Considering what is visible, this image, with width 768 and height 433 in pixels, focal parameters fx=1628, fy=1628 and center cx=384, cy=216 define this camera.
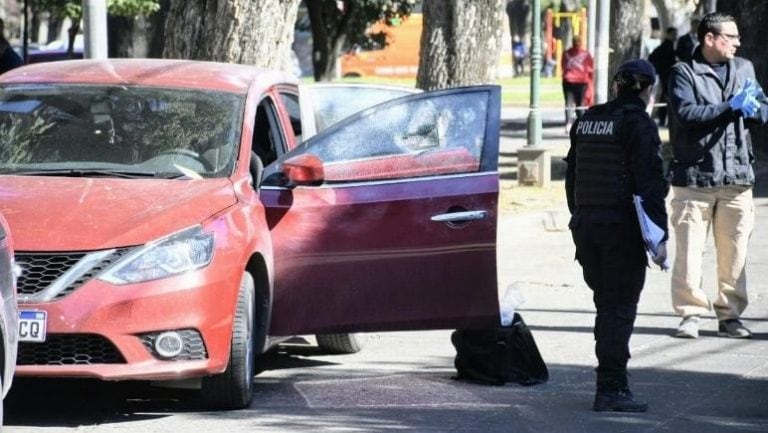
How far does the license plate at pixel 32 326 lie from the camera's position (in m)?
7.11

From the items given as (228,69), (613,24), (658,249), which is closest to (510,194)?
(228,69)

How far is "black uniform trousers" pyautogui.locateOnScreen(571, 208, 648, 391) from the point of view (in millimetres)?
7840

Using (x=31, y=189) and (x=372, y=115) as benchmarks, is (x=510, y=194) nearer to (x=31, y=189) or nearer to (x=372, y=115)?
(x=372, y=115)

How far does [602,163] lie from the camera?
26.1ft

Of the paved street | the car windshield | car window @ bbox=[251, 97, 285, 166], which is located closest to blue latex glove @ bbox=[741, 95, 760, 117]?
the paved street

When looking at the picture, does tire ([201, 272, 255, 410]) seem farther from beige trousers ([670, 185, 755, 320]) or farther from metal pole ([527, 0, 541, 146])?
metal pole ([527, 0, 541, 146])

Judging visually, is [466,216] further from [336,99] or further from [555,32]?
[555,32]

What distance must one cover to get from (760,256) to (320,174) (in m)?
6.76

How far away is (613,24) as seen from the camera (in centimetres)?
3155

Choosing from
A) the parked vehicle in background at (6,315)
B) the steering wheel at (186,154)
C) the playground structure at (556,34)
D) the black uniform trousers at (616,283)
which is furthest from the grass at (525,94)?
the parked vehicle in background at (6,315)

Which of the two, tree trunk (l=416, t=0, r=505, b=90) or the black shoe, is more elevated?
tree trunk (l=416, t=0, r=505, b=90)

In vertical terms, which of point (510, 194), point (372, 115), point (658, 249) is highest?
point (372, 115)

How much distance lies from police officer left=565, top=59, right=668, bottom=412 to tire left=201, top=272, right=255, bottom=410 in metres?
1.66

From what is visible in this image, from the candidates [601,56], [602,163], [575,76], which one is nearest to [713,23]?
[602,163]
